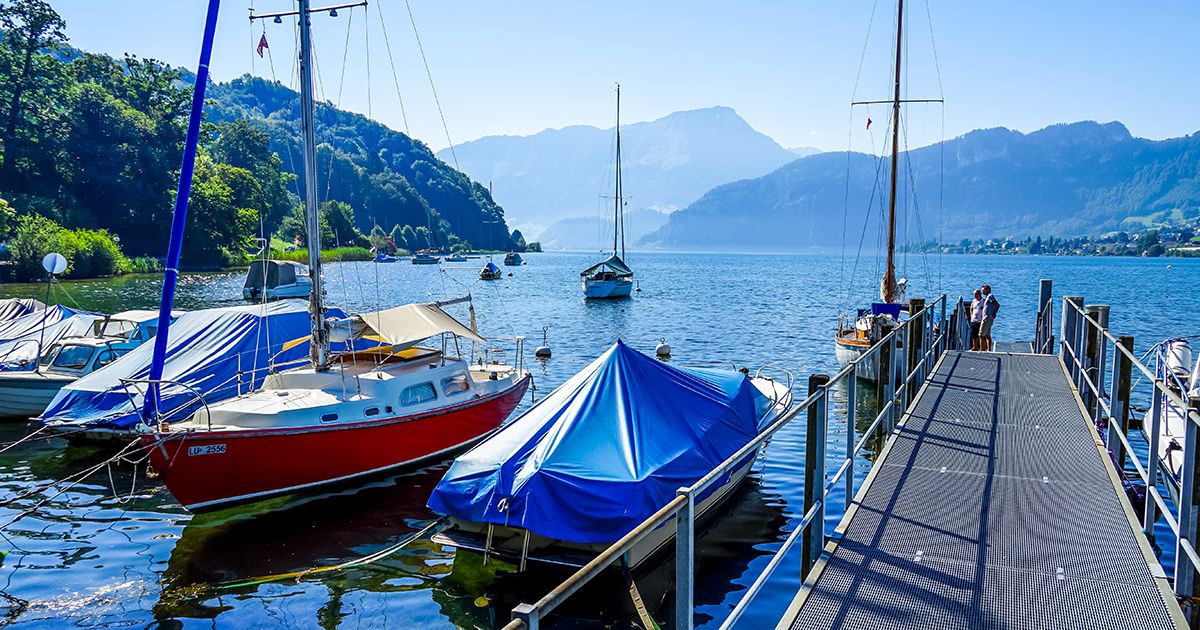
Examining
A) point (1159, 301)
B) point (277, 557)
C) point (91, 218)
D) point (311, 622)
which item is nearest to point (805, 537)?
point (311, 622)

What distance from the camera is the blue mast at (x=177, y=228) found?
1523cm

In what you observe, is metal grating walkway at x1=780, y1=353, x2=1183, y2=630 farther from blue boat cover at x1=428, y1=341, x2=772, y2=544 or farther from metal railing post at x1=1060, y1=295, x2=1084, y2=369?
metal railing post at x1=1060, y1=295, x2=1084, y2=369

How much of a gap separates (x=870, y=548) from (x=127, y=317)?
23135 mm

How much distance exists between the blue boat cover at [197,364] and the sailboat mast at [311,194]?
972 mm

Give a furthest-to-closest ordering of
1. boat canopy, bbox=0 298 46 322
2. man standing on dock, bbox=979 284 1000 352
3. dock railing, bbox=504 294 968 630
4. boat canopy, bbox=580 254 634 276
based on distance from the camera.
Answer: boat canopy, bbox=580 254 634 276 → boat canopy, bbox=0 298 46 322 → man standing on dock, bbox=979 284 1000 352 → dock railing, bbox=504 294 968 630

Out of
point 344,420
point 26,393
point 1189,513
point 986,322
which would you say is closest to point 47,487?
point 344,420

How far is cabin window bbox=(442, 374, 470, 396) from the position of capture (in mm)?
19125

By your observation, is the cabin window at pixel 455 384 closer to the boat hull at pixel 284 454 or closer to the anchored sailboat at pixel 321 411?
the anchored sailboat at pixel 321 411

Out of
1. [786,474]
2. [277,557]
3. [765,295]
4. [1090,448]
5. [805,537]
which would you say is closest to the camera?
[805,537]

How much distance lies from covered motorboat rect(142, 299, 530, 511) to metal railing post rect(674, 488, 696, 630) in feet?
39.0

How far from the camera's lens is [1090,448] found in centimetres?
1088

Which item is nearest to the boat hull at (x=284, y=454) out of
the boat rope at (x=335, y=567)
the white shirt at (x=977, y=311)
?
the boat rope at (x=335, y=567)

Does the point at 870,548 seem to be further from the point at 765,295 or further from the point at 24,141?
the point at 24,141

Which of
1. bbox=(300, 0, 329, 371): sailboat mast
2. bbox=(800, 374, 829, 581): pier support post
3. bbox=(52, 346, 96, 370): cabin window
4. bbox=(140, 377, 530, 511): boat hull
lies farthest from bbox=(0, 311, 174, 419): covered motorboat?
bbox=(800, 374, 829, 581): pier support post
